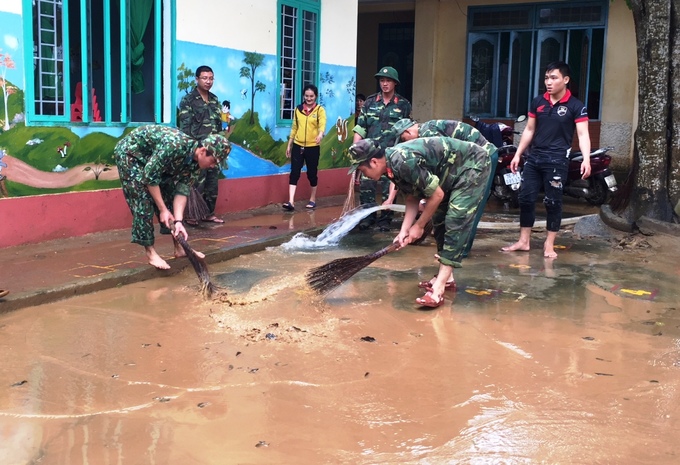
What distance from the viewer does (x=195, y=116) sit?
838 centimetres

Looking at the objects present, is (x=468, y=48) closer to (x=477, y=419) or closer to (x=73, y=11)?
(x=73, y=11)

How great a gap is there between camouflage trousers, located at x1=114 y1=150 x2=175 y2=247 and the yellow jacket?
419 centimetres

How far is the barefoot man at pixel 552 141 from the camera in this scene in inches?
273

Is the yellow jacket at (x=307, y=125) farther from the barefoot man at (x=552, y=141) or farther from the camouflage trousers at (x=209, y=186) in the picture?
the barefoot man at (x=552, y=141)

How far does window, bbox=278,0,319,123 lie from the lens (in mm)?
10664

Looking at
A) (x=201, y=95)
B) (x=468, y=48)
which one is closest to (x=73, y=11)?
(x=201, y=95)

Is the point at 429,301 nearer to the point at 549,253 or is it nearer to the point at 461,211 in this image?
Answer: the point at 461,211

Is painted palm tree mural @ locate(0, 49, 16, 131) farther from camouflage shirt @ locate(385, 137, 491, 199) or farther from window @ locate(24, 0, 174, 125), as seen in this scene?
camouflage shirt @ locate(385, 137, 491, 199)

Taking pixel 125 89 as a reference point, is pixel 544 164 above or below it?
below

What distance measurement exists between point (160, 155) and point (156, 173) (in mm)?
152

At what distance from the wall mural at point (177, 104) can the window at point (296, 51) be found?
0.79 ft

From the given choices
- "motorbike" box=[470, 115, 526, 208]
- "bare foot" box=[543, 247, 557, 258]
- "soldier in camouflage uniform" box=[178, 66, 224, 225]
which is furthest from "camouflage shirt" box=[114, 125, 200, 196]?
"motorbike" box=[470, 115, 526, 208]

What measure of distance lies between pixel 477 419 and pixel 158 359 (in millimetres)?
1856

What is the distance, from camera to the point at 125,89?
26.8ft
